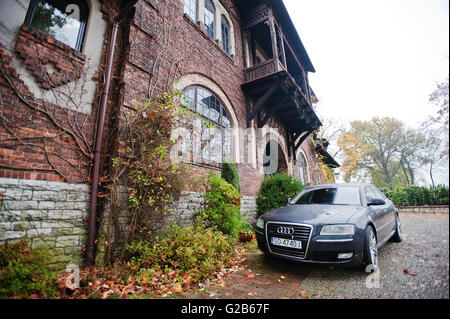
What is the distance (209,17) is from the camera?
793 cm

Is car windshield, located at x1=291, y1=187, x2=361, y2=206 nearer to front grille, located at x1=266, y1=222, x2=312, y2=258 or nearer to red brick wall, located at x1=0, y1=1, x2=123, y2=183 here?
front grille, located at x1=266, y1=222, x2=312, y2=258

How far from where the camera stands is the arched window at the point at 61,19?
3.60 meters

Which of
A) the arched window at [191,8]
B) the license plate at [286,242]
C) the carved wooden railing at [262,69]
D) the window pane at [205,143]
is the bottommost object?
the license plate at [286,242]

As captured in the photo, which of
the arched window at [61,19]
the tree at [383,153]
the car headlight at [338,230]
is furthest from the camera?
the tree at [383,153]

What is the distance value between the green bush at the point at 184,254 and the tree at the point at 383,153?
22622mm

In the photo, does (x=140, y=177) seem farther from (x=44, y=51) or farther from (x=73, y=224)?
(x=44, y=51)

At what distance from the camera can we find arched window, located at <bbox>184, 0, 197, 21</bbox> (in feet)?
22.4

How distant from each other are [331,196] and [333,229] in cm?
125

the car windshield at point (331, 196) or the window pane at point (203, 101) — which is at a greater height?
the window pane at point (203, 101)

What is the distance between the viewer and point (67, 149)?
3.56 metres

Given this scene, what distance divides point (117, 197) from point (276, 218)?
10.1 feet

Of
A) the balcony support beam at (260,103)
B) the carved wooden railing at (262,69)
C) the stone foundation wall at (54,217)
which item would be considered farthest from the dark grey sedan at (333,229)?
the carved wooden railing at (262,69)

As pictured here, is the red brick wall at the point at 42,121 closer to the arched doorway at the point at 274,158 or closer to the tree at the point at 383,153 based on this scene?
the arched doorway at the point at 274,158

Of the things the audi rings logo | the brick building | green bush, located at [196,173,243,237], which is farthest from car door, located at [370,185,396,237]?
the brick building
